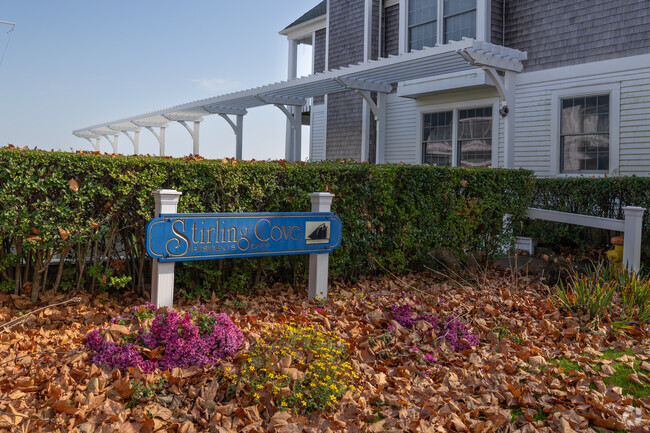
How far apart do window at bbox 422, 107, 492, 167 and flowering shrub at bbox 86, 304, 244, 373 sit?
10.00 m

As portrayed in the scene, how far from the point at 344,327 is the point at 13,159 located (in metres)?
3.45

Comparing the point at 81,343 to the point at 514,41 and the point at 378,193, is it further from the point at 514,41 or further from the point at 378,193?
the point at 514,41

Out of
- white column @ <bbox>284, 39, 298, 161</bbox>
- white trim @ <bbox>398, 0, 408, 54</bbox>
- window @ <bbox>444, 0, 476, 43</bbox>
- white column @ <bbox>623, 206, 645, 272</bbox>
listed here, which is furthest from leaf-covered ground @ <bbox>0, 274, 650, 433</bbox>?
white column @ <bbox>284, 39, 298, 161</bbox>

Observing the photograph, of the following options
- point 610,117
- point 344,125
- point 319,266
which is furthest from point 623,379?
point 344,125

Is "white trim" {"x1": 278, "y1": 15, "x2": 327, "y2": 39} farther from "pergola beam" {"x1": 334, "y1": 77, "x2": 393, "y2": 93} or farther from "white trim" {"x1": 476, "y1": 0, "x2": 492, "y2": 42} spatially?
"white trim" {"x1": 476, "y1": 0, "x2": 492, "y2": 42}

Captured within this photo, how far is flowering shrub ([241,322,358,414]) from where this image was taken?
11.3 feet

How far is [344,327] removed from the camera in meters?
4.87

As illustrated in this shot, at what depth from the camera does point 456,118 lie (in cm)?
1370

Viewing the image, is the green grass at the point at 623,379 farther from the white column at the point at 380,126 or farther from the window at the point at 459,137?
the white column at the point at 380,126

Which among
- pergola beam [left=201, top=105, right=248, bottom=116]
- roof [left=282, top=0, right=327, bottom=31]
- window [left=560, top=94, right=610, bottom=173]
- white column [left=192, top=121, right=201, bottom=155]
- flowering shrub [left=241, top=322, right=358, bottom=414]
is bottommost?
flowering shrub [left=241, top=322, right=358, bottom=414]

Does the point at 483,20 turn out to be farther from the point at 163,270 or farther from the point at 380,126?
the point at 163,270

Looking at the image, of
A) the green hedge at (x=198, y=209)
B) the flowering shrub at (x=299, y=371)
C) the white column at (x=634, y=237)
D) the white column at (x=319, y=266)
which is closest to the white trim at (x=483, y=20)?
the green hedge at (x=198, y=209)

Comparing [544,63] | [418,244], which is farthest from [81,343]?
[544,63]

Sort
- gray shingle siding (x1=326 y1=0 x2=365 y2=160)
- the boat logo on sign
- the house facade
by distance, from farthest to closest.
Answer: gray shingle siding (x1=326 y1=0 x2=365 y2=160)
the house facade
the boat logo on sign
